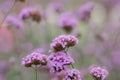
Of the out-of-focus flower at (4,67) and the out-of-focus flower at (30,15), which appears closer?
the out-of-focus flower at (30,15)

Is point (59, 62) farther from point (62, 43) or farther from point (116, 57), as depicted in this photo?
point (116, 57)

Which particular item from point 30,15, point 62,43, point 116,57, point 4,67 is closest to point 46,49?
point 4,67

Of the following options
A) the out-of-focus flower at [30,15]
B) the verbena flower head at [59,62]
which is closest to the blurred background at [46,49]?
the out-of-focus flower at [30,15]

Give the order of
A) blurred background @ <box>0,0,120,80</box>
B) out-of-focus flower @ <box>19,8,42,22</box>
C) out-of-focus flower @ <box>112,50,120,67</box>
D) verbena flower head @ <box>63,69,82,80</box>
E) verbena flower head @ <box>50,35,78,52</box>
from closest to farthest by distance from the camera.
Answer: verbena flower head @ <box>63,69,82,80</box>, verbena flower head @ <box>50,35,78,52</box>, out-of-focus flower @ <box>19,8,42,22</box>, blurred background @ <box>0,0,120,80</box>, out-of-focus flower @ <box>112,50,120,67</box>

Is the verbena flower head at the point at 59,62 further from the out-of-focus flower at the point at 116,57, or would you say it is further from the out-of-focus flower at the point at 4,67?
the out-of-focus flower at the point at 116,57

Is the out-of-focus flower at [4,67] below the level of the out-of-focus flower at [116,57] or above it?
below

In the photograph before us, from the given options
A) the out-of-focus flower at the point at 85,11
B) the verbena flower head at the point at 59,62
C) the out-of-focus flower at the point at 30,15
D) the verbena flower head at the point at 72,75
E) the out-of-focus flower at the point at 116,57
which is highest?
the out-of-focus flower at the point at 85,11

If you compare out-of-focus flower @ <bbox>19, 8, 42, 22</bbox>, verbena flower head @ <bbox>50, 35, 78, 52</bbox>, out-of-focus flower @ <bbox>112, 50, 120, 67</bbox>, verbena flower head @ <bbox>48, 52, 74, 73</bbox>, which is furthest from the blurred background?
verbena flower head @ <bbox>48, 52, 74, 73</bbox>

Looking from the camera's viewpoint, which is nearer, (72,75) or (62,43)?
(72,75)

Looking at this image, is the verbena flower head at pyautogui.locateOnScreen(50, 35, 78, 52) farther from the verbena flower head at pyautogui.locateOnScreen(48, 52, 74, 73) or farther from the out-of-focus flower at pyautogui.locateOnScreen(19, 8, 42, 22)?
the out-of-focus flower at pyautogui.locateOnScreen(19, 8, 42, 22)

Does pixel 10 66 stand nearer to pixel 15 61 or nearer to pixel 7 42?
pixel 15 61

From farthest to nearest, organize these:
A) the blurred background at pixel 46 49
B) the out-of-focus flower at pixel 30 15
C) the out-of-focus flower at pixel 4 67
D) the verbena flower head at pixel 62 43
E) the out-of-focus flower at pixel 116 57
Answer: the out-of-focus flower at pixel 116 57
the out-of-focus flower at pixel 4 67
the blurred background at pixel 46 49
the out-of-focus flower at pixel 30 15
the verbena flower head at pixel 62 43
